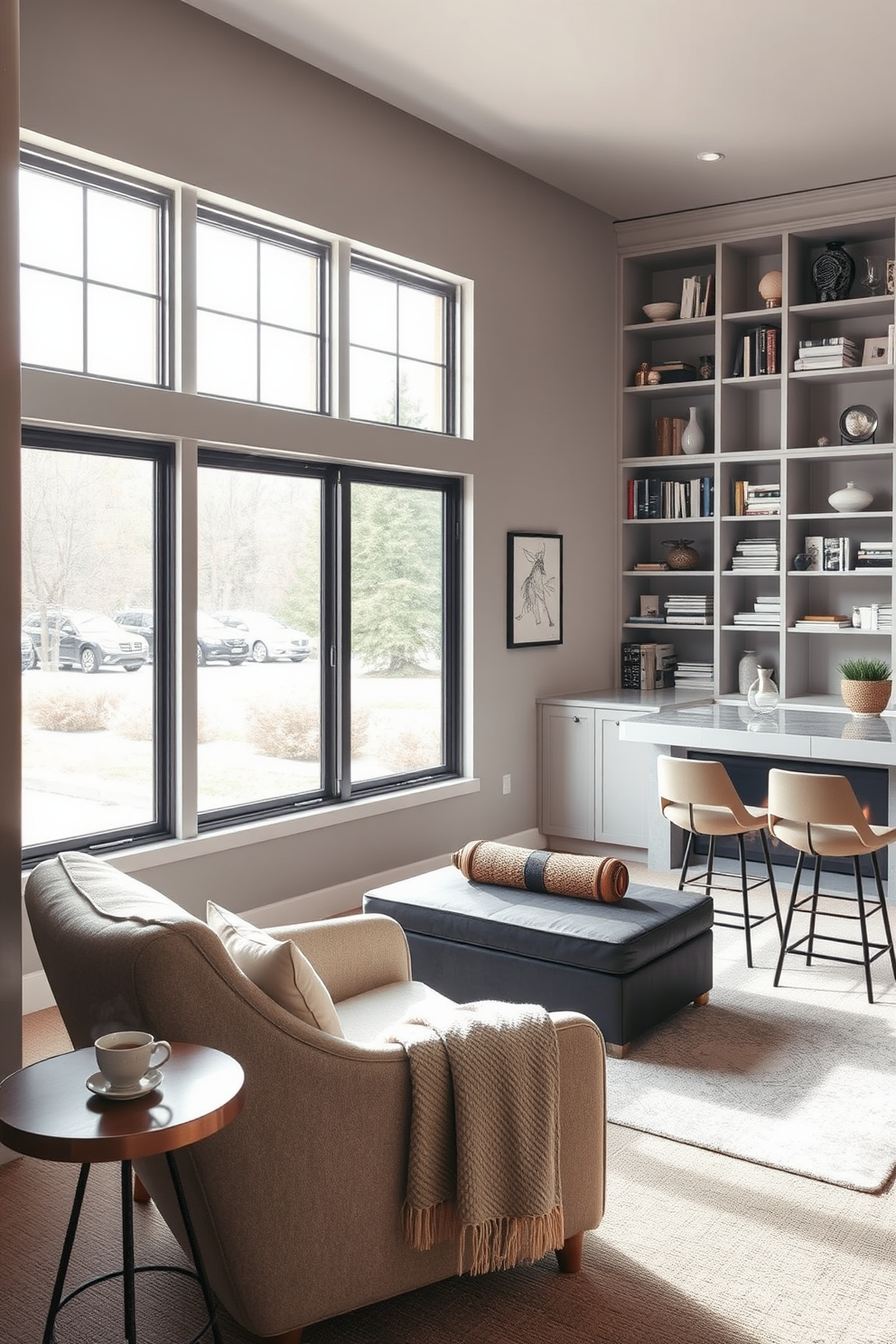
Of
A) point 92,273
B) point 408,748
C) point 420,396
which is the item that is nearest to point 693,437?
point 420,396

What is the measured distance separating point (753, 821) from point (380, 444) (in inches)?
90.4

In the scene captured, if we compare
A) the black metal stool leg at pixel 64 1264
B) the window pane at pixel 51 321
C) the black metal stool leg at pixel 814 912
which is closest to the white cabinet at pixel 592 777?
the black metal stool leg at pixel 814 912

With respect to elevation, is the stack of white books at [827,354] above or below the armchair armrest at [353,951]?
above

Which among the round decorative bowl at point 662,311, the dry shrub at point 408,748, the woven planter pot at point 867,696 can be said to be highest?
the round decorative bowl at point 662,311

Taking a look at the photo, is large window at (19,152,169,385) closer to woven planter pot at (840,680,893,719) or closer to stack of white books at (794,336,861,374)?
woven planter pot at (840,680,893,719)

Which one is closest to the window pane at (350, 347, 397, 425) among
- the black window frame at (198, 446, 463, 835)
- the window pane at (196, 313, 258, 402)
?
the black window frame at (198, 446, 463, 835)

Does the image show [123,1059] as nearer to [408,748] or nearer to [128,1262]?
[128,1262]

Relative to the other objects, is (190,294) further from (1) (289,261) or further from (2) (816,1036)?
(2) (816,1036)

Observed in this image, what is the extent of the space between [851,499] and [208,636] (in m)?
3.70

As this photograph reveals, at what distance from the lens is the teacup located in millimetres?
1887

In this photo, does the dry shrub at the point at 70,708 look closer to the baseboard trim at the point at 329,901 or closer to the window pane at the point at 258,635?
the window pane at the point at 258,635

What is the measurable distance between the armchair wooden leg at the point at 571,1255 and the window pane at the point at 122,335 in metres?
3.17

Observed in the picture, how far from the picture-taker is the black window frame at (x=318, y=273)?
15.2 feet

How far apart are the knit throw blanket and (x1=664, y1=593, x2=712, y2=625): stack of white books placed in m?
4.95
